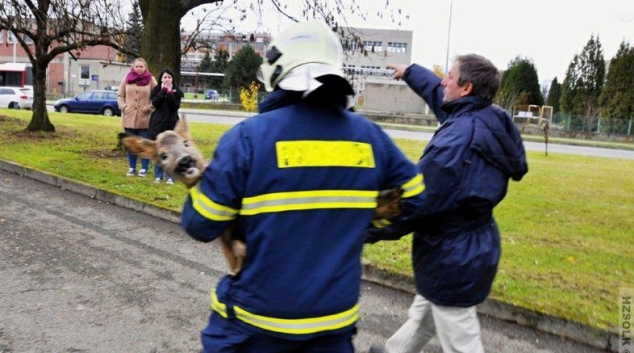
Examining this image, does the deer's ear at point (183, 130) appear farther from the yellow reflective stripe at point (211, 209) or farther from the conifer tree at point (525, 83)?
the conifer tree at point (525, 83)

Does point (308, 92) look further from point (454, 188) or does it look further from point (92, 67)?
point (92, 67)

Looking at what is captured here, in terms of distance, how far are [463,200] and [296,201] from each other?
1229mm

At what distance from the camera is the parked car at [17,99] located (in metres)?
34.8

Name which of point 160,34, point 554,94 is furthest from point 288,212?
point 554,94

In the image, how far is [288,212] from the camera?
1848 millimetres

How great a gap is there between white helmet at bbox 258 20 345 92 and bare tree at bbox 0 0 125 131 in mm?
13289

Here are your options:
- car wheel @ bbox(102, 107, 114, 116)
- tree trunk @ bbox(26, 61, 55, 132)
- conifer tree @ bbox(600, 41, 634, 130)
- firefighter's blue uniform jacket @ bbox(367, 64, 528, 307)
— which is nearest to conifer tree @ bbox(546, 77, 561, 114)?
conifer tree @ bbox(600, 41, 634, 130)

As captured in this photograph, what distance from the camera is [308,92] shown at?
1894mm

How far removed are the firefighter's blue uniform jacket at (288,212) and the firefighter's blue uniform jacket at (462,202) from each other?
2.59 feet

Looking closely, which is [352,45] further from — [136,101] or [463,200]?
[463,200]

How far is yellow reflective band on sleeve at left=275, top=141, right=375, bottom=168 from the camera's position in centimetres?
184

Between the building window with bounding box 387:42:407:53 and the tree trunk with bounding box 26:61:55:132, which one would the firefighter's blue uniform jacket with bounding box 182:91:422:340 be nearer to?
the tree trunk with bounding box 26:61:55:132

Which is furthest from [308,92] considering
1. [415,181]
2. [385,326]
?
[385,326]

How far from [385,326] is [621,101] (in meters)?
40.6
